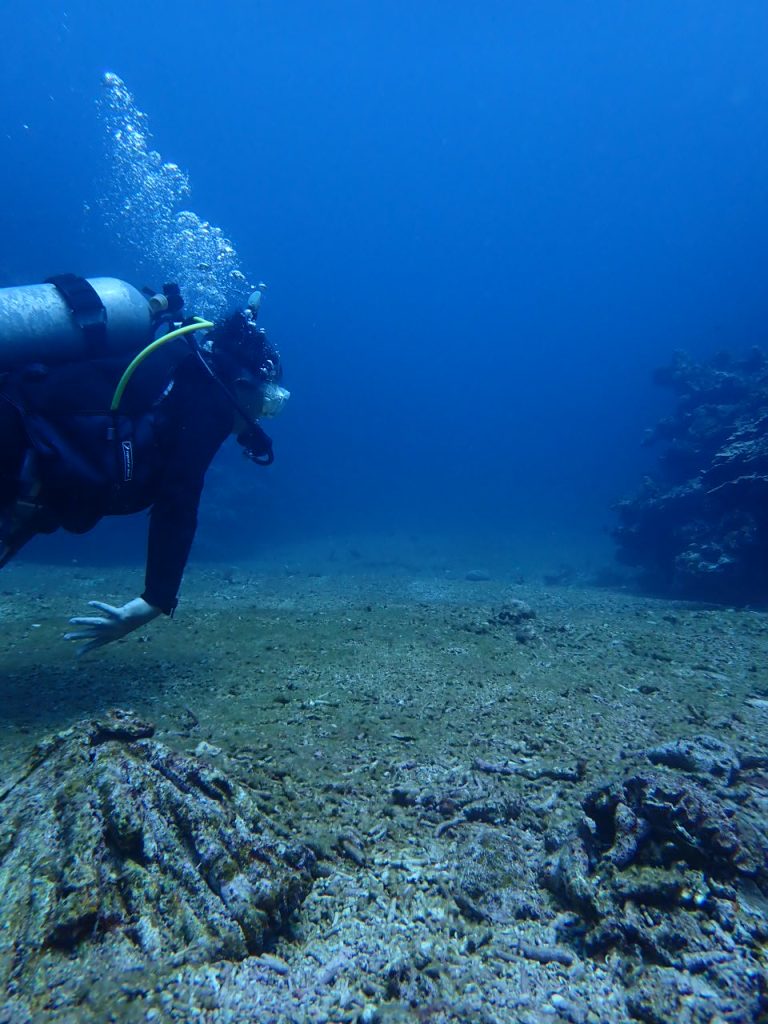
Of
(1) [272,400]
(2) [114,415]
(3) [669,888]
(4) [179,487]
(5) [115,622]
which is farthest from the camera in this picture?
(1) [272,400]

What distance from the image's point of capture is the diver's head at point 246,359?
12.5ft

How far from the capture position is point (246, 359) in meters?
3.89

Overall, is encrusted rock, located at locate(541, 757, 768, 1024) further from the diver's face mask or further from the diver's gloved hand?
the diver's face mask

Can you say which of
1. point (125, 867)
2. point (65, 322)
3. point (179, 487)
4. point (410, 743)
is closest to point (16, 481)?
point (179, 487)

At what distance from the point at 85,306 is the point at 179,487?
1.48m

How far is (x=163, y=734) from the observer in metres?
3.11

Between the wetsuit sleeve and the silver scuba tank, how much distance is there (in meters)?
0.79

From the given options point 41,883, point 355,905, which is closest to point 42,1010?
point 41,883

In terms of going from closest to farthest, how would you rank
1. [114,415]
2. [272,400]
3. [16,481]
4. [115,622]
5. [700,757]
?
1. [700,757]
2. [16,481]
3. [114,415]
4. [115,622]
5. [272,400]

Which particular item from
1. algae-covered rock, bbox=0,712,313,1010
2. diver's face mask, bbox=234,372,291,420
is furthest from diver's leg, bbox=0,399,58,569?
algae-covered rock, bbox=0,712,313,1010

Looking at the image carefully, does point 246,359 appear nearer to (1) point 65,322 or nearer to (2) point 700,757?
(1) point 65,322

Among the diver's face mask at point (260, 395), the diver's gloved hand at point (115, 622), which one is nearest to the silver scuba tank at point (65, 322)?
the diver's face mask at point (260, 395)

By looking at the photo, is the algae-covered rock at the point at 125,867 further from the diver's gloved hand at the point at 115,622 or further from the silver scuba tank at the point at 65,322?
the silver scuba tank at the point at 65,322

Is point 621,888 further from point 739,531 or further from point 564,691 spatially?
point 739,531
